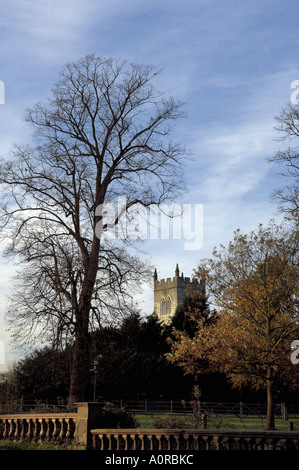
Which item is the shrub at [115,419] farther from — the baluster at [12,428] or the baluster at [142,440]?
the baluster at [142,440]

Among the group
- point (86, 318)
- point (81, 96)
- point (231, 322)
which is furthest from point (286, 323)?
point (81, 96)

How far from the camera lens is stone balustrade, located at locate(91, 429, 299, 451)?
10359mm

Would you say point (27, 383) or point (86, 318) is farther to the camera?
point (27, 383)

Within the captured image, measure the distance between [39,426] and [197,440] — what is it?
204 inches

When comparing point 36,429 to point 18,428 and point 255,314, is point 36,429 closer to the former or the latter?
point 18,428

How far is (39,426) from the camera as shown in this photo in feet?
47.7

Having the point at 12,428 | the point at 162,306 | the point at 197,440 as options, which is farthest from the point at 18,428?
the point at 162,306

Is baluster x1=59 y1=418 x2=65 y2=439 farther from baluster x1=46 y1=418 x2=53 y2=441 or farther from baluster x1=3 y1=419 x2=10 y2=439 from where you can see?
baluster x1=3 y1=419 x2=10 y2=439

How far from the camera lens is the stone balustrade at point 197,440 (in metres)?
10.4

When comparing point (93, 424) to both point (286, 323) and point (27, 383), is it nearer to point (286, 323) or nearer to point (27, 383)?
point (286, 323)

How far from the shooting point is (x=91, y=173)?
1008 inches

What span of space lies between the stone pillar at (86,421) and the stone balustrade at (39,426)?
31cm

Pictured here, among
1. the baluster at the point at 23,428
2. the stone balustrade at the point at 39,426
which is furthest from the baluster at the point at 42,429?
the baluster at the point at 23,428

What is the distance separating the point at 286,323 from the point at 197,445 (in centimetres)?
1850
